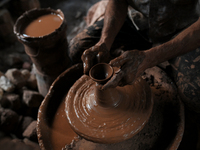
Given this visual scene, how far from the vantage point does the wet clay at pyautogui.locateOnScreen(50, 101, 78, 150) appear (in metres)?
1.72

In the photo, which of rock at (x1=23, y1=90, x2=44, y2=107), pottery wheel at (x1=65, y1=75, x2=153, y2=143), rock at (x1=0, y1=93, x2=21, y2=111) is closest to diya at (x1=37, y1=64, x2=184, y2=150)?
pottery wheel at (x1=65, y1=75, x2=153, y2=143)

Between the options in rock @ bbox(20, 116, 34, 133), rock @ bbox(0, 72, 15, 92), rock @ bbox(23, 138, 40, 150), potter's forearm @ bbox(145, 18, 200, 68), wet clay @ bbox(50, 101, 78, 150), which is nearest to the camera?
potter's forearm @ bbox(145, 18, 200, 68)

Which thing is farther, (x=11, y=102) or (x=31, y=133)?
(x=11, y=102)

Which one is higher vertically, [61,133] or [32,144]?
[61,133]

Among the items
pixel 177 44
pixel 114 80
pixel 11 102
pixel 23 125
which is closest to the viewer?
pixel 114 80

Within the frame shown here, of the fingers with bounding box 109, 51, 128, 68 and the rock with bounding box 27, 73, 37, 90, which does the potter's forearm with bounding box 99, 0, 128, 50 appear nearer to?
the fingers with bounding box 109, 51, 128, 68

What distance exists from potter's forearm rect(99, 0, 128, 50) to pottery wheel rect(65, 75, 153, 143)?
60 cm

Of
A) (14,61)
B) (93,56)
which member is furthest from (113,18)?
(14,61)

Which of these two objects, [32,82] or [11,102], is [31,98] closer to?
[11,102]

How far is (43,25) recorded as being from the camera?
2.46m

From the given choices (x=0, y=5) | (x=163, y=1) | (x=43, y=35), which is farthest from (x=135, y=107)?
(x=0, y=5)

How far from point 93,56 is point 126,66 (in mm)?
333

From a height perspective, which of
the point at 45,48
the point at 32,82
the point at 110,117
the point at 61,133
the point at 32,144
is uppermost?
the point at 45,48

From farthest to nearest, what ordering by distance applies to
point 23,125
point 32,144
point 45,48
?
1. point 23,125
2. point 45,48
3. point 32,144
